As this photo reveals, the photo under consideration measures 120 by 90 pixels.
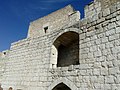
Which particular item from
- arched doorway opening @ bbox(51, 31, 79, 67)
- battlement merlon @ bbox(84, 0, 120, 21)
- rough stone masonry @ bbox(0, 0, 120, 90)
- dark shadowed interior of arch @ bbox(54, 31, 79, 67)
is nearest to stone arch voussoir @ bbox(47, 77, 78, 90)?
rough stone masonry @ bbox(0, 0, 120, 90)

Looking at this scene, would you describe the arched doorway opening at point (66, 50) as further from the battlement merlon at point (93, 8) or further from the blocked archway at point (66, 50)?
the battlement merlon at point (93, 8)

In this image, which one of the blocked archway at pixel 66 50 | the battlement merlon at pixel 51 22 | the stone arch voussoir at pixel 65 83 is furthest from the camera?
the battlement merlon at pixel 51 22

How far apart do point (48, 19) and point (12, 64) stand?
3639mm

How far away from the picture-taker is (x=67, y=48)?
6.29m

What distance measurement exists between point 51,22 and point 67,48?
331cm

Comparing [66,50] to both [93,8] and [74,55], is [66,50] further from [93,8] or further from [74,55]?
[93,8]

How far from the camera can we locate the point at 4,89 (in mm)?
7449

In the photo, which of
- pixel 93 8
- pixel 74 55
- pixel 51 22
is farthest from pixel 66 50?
pixel 51 22

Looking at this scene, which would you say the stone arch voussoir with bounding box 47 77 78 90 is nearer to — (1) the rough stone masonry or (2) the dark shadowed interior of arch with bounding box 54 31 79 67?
(1) the rough stone masonry

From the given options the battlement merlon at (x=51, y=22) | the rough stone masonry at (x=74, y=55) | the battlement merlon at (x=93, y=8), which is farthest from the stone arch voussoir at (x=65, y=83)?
the battlement merlon at (x=51, y=22)

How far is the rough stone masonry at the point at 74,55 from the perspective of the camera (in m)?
3.83

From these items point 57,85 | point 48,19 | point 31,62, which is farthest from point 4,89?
point 48,19

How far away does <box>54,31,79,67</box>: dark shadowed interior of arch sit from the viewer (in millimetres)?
5762

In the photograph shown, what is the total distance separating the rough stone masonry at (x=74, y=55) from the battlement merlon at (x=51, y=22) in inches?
2.6
